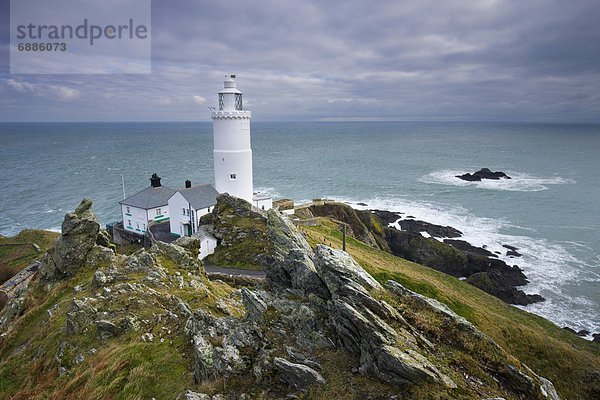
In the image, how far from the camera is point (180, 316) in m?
13.9

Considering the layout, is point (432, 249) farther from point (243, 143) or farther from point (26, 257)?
point (26, 257)

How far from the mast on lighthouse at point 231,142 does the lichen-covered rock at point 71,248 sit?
1610 centimetres

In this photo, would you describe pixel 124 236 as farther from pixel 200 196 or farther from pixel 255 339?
pixel 255 339

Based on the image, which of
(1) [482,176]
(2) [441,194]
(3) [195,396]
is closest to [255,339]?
(3) [195,396]

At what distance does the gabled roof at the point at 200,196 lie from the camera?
3572 centimetres

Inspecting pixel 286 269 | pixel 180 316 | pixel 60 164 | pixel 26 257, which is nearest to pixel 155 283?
pixel 180 316

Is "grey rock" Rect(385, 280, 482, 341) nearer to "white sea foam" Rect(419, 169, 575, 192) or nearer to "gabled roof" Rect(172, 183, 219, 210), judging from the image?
"gabled roof" Rect(172, 183, 219, 210)

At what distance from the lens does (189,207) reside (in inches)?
1410

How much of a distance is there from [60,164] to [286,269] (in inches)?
4962

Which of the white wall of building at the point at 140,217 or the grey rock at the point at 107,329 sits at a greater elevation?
the white wall of building at the point at 140,217

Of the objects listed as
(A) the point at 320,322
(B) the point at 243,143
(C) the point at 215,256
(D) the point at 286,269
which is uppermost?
(B) the point at 243,143

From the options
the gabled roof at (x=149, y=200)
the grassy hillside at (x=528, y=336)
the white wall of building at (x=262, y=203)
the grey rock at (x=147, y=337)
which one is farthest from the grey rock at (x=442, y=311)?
the gabled roof at (x=149, y=200)

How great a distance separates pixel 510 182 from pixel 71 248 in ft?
314

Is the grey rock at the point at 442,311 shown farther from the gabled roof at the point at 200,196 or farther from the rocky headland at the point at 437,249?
the rocky headland at the point at 437,249
